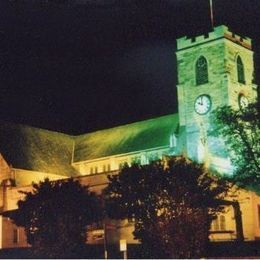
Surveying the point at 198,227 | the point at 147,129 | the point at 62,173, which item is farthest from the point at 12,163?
the point at 198,227

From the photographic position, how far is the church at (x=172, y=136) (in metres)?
60.4

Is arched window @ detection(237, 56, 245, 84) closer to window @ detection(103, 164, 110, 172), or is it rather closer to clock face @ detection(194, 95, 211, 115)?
clock face @ detection(194, 95, 211, 115)

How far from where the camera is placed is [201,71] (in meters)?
65.0

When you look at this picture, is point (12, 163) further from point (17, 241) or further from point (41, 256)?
point (41, 256)

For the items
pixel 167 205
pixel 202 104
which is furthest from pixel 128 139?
pixel 167 205

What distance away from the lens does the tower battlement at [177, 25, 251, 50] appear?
6391cm

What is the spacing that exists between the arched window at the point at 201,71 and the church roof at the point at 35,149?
57.9ft

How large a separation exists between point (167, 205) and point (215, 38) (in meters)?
35.3

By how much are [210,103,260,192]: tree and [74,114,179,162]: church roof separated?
349 inches

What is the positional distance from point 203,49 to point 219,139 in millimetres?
10309

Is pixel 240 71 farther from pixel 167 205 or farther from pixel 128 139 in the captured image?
pixel 167 205

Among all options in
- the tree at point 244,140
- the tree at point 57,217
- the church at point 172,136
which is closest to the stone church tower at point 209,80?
the church at point 172,136

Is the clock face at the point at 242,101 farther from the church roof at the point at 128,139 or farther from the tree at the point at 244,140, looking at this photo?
the church roof at the point at 128,139

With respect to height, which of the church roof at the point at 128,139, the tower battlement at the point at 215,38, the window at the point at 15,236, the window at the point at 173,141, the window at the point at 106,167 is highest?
the tower battlement at the point at 215,38
